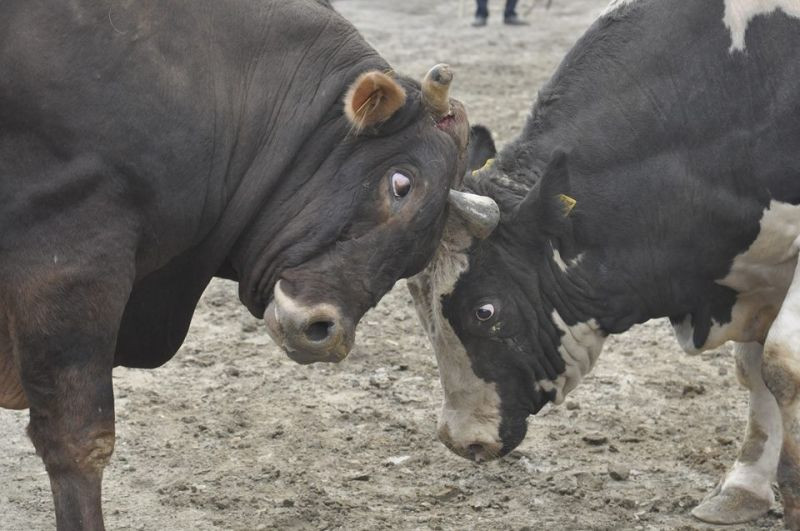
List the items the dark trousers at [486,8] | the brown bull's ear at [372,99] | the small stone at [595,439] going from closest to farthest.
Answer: the brown bull's ear at [372,99] → the small stone at [595,439] → the dark trousers at [486,8]

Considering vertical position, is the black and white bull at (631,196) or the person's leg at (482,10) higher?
the black and white bull at (631,196)

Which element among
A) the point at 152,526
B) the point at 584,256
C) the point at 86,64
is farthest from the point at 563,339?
the point at 86,64

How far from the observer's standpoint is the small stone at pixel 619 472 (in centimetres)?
→ 647

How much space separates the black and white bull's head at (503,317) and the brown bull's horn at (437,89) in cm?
48

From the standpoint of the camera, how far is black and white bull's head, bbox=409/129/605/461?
5711mm

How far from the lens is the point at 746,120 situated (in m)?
5.73

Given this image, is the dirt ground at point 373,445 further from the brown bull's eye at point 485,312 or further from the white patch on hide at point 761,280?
the brown bull's eye at point 485,312

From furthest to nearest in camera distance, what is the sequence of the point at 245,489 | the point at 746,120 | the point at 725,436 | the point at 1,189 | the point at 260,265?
the point at 725,436 < the point at 245,489 < the point at 746,120 < the point at 260,265 < the point at 1,189

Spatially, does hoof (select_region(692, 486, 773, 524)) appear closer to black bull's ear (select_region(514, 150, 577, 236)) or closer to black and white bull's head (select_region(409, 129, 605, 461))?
black and white bull's head (select_region(409, 129, 605, 461))

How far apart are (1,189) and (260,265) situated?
0.94 metres

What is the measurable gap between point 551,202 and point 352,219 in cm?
90

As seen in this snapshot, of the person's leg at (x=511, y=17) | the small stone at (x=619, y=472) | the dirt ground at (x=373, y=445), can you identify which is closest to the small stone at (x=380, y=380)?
the dirt ground at (x=373, y=445)

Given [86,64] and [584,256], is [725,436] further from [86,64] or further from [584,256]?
[86,64]

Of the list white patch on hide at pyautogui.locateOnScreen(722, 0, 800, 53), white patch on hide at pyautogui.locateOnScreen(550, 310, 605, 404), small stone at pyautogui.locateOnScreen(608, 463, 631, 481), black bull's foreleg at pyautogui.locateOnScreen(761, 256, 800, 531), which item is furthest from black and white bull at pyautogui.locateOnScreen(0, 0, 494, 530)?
small stone at pyautogui.locateOnScreen(608, 463, 631, 481)
